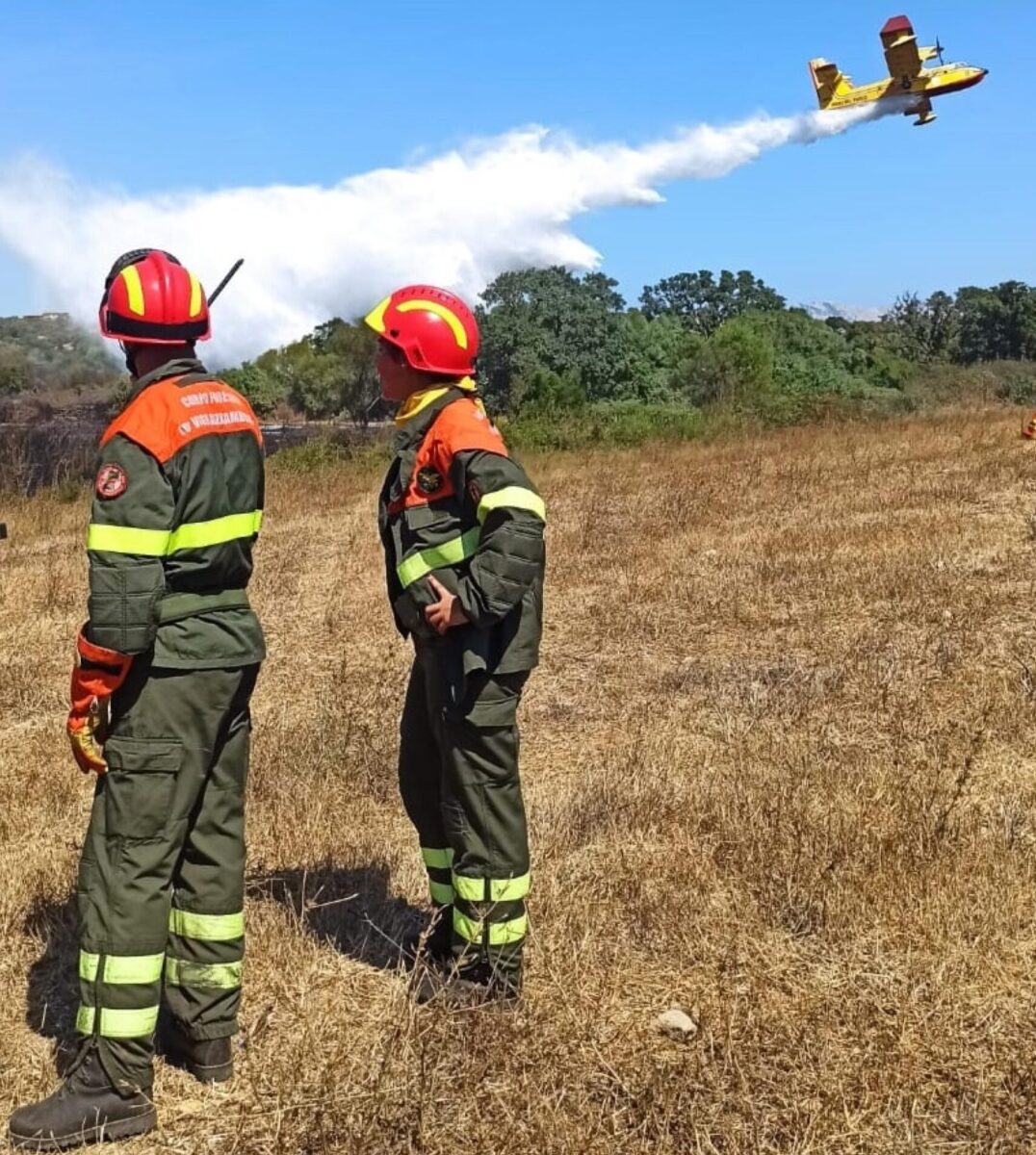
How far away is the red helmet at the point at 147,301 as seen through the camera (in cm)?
295

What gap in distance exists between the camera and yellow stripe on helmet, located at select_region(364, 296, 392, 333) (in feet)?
11.0

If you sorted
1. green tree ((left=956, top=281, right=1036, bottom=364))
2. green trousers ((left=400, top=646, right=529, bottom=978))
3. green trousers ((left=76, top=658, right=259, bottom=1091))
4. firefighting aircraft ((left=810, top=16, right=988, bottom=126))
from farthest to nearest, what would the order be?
green tree ((left=956, top=281, right=1036, bottom=364))
firefighting aircraft ((left=810, top=16, right=988, bottom=126))
green trousers ((left=400, top=646, right=529, bottom=978))
green trousers ((left=76, top=658, right=259, bottom=1091))

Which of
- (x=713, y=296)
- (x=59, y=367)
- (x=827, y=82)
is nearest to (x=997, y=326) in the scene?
(x=713, y=296)

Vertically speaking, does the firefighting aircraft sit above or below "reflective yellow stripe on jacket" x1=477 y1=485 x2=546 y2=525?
above

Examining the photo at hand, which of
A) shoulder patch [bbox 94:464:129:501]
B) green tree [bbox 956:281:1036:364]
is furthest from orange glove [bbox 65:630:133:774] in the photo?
green tree [bbox 956:281:1036:364]

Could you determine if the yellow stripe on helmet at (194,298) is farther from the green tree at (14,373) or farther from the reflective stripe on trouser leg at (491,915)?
the green tree at (14,373)

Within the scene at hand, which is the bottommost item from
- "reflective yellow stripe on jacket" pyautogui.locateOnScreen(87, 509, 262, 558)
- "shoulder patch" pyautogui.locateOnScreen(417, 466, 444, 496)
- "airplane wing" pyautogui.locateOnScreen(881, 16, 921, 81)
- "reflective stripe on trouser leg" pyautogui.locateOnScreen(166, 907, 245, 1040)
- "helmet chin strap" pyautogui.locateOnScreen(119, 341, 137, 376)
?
"reflective stripe on trouser leg" pyautogui.locateOnScreen(166, 907, 245, 1040)

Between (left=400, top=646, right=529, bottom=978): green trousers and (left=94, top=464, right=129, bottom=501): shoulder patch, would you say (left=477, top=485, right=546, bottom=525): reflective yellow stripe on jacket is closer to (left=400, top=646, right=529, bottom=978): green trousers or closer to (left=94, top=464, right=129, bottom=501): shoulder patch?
(left=400, top=646, right=529, bottom=978): green trousers

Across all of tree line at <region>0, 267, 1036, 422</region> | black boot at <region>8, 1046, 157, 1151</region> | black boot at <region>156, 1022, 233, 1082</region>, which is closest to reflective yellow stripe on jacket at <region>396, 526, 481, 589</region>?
black boot at <region>156, 1022, 233, 1082</region>

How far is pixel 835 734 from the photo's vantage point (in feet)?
19.1

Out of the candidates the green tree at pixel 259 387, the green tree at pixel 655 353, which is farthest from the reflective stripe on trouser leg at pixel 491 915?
the green tree at pixel 259 387

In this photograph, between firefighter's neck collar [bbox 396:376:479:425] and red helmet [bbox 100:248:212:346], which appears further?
firefighter's neck collar [bbox 396:376:479:425]

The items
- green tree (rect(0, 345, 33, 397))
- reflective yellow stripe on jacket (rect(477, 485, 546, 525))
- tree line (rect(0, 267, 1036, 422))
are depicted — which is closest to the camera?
reflective yellow stripe on jacket (rect(477, 485, 546, 525))

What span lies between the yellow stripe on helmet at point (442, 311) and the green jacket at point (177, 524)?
581 millimetres
